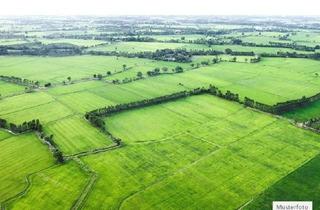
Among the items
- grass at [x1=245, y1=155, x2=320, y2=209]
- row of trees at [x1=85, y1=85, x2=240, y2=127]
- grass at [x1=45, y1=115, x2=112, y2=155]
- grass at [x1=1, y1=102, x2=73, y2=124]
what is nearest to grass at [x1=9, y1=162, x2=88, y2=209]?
grass at [x1=45, y1=115, x2=112, y2=155]

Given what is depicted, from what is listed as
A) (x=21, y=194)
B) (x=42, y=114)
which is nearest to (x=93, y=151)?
(x=21, y=194)

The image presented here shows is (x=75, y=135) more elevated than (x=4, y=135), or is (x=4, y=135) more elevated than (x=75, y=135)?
(x=4, y=135)

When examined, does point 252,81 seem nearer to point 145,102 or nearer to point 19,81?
point 145,102

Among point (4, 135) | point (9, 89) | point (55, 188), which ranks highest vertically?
point (9, 89)

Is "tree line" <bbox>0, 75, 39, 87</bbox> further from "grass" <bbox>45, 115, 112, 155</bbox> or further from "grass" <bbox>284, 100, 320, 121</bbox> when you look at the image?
"grass" <bbox>284, 100, 320, 121</bbox>

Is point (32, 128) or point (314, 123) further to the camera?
point (314, 123)

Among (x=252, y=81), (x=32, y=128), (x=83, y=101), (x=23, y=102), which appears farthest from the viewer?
(x=252, y=81)

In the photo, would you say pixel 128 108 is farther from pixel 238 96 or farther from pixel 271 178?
pixel 271 178
